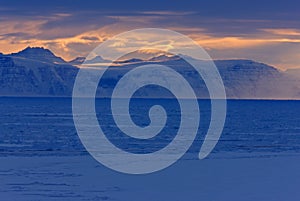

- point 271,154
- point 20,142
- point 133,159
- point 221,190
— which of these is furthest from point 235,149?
point 221,190

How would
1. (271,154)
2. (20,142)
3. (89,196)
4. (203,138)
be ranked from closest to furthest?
(89,196)
(271,154)
(20,142)
(203,138)

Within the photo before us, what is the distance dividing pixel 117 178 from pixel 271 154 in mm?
Answer: 10859

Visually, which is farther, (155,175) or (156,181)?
(155,175)

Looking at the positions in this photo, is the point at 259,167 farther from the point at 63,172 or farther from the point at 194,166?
the point at 63,172

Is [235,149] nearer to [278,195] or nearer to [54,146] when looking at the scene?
[54,146]

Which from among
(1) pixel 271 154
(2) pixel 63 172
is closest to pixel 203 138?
(1) pixel 271 154

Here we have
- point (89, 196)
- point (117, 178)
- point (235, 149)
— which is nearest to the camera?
point (89, 196)

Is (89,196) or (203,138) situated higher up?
(203,138)

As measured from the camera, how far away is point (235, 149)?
3806cm

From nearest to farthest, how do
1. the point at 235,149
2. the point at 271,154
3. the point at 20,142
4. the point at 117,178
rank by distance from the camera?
the point at 117,178
the point at 271,154
the point at 235,149
the point at 20,142

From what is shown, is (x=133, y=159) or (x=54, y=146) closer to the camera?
(x=133, y=159)

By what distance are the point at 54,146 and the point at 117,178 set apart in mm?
13181

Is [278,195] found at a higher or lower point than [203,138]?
lower

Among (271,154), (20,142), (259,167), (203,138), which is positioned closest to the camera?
(259,167)
